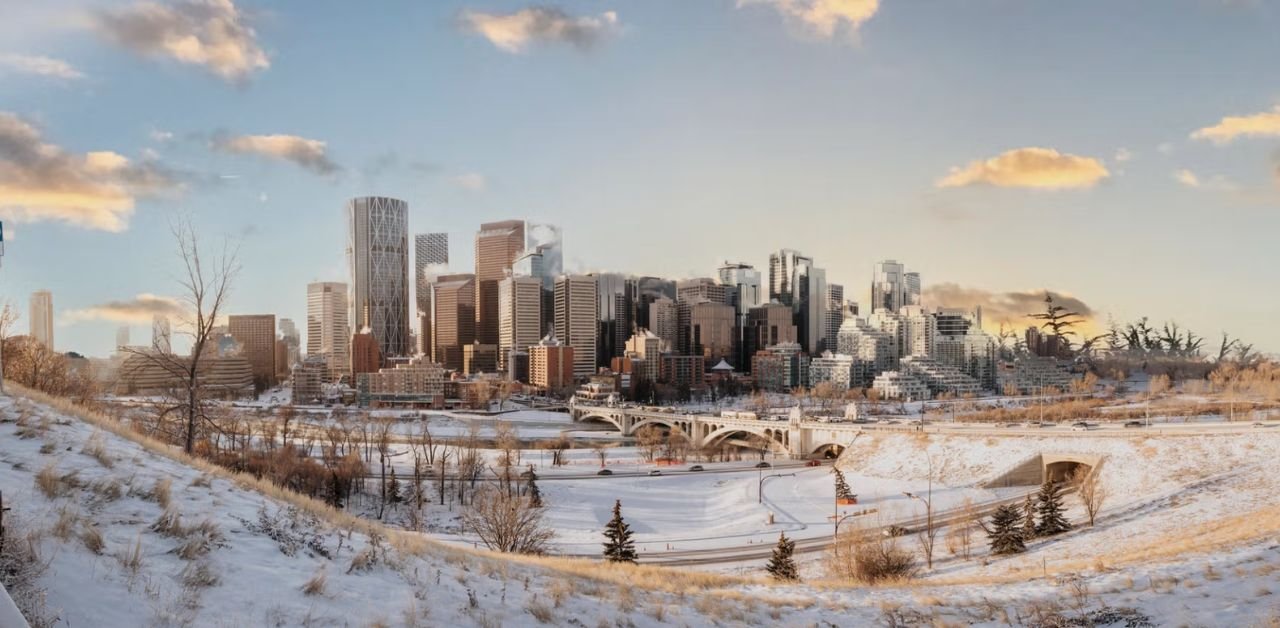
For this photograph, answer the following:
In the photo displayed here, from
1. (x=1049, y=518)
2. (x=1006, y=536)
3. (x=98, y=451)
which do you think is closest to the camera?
(x=98, y=451)

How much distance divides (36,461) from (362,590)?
489 centimetres

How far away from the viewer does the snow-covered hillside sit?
6.94 metres

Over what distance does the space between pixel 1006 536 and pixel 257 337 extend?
197 m

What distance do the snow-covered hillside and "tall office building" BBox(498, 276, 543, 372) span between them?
180186 millimetres

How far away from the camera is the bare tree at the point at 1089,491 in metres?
35.3

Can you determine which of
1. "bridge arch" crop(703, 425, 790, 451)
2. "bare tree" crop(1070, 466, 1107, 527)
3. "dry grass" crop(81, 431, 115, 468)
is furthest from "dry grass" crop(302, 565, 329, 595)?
"bridge arch" crop(703, 425, 790, 451)

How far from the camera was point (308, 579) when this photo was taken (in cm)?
811

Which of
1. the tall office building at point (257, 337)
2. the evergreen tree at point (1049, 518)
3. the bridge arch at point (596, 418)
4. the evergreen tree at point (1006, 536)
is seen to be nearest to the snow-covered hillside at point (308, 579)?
the evergreen tree at point (1006, 536)

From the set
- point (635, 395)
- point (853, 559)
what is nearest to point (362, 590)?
point (853, 559)

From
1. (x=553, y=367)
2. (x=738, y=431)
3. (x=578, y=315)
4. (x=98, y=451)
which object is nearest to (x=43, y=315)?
(x=98, y=451)

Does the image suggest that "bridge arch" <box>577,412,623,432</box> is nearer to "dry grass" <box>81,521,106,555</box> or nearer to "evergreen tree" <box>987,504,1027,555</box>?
"evergreen tree" <box>987,504,1027,555</box>

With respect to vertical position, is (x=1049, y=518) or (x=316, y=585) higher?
(x=316, y=585)

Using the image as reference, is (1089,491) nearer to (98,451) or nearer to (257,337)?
(98,451)

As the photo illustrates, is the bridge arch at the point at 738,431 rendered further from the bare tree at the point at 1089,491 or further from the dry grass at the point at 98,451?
the dry grass at the point at 98,451
